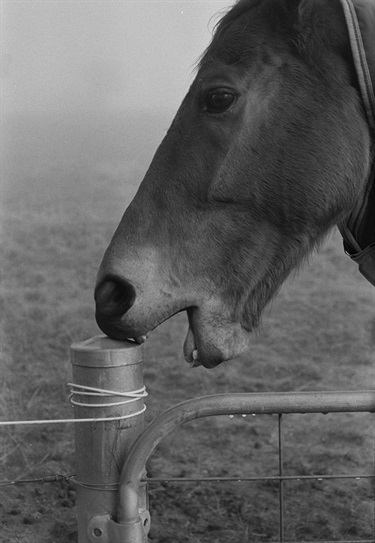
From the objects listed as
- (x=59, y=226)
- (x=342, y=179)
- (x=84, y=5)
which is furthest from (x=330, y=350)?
(x=342, y=179)

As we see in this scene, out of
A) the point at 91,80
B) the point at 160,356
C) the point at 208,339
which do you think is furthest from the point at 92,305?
the point at 208,339

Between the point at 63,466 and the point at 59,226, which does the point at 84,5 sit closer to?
the point at 59,226

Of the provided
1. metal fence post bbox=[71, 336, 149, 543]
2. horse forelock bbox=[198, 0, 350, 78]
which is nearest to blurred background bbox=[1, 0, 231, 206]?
horse forelock bbox=[198, 0, 350, 78]

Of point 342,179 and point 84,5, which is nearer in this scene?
point 342,179

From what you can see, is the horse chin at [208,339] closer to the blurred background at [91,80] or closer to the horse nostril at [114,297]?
the horse nostril at [114,297]

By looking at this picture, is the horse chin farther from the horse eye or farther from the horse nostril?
the horse eye

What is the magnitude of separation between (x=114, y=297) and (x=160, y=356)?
2613mm

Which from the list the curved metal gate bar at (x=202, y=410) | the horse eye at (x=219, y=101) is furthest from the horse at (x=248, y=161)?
the curved metal gate bar at (x=202, y=410)

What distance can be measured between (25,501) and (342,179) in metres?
1.95

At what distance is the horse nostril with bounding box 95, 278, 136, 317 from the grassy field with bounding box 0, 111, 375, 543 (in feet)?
5.55

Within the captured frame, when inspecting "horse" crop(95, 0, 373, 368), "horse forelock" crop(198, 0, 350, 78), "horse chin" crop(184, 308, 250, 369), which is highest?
"horse forelock" crop(198, 0, 350, 78)

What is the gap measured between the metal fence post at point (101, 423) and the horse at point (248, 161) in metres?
0.19

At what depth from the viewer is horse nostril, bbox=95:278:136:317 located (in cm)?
137

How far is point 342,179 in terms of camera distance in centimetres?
150
